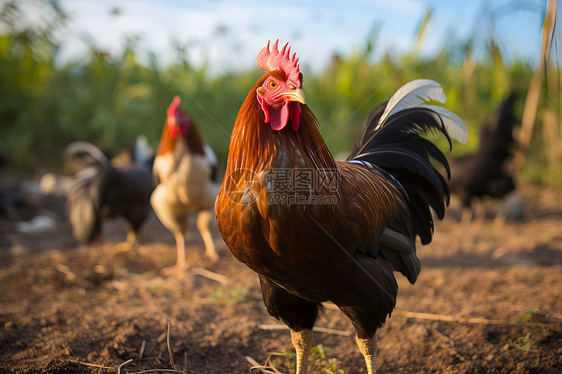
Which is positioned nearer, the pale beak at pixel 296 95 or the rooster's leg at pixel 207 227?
the pale beak at pixel 296 95

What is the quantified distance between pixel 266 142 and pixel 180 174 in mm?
3186

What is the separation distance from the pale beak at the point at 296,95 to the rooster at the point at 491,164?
5.86m

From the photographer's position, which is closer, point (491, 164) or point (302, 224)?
point (302, 224)

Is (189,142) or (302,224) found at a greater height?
(189,142)

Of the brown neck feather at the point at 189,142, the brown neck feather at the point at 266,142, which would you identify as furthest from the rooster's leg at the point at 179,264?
the brown neck feather at the point at 266,142

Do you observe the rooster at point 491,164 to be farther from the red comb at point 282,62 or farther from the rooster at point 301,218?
the red comb at point 282,62

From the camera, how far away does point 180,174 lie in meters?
4.83

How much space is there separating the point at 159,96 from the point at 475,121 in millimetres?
7368

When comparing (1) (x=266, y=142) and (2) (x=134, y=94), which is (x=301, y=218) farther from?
(2) (x=134, y=94)

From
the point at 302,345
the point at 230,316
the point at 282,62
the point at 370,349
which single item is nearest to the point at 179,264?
the point at 230,316

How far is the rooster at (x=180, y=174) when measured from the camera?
484cm

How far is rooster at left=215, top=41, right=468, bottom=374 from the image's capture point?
1752mm

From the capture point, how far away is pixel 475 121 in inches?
371

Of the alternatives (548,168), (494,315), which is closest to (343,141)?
(548,168)
